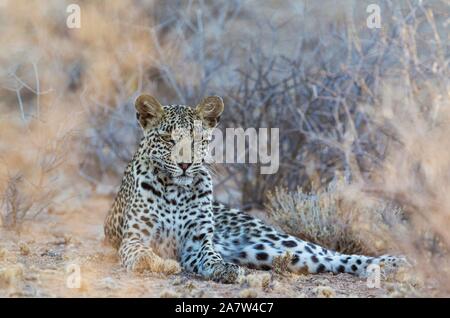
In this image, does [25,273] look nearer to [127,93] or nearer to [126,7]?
[127,93]

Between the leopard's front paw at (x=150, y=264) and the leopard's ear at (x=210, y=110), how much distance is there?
4.70ft

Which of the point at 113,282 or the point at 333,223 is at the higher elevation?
the point at 333,223

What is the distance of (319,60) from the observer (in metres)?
11.6

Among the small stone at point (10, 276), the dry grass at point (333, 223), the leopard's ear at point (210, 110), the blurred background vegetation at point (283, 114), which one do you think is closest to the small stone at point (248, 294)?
the blurred background vegetation at point (283, 114)

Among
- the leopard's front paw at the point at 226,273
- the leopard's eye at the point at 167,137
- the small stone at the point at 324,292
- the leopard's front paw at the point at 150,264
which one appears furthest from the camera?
the leopard's eye at the point at 167,137

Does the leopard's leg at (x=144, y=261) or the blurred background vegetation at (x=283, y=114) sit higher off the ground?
the blurred background vegetation at (x=283, y=114)

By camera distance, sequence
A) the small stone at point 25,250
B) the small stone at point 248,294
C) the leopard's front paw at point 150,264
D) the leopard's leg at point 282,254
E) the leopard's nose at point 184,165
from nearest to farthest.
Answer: the small stone at point 248,294 → the leopard's front paw at point 150,264 → the leopard's nose at point 184,165 → the leopard's leg at point 282,254 → the small stone at point 25,250

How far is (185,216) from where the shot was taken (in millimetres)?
7781

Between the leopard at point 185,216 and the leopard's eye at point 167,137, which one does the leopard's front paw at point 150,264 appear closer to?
the leopard at point 185,216

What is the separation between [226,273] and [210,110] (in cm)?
169

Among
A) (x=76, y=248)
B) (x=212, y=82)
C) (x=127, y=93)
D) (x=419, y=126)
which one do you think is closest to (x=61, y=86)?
(x=127, y=93)

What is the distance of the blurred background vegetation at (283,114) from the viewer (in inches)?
256

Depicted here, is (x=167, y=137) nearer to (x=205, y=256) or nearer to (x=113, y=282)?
(x=205, y=256)

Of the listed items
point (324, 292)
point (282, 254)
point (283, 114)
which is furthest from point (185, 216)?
point (283, 114)
